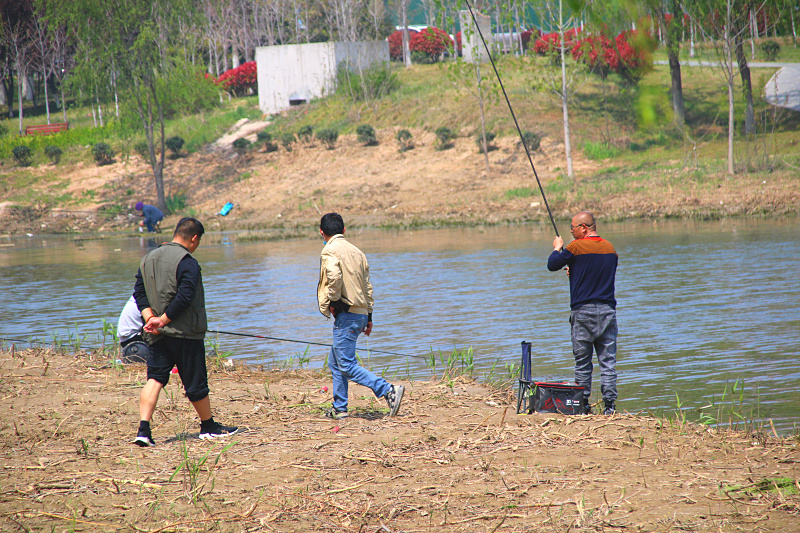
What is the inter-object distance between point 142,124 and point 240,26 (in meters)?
30.6

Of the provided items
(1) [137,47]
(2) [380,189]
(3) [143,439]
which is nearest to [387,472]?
(3) [143,439]

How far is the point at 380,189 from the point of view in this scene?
1266 inches

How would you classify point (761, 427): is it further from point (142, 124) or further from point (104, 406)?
point (142, 124)

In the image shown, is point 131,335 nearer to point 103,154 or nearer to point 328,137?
point 328,137

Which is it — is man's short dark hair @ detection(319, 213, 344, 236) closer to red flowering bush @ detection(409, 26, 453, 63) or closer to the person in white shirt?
the person in white shirt

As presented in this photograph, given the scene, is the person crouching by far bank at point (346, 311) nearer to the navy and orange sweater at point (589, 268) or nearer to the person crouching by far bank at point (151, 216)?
the navy and orange sweater at point (589, 268)

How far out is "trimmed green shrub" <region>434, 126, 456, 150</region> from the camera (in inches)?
1410

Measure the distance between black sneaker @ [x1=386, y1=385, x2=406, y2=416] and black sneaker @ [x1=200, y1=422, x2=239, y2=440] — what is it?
1274 mm

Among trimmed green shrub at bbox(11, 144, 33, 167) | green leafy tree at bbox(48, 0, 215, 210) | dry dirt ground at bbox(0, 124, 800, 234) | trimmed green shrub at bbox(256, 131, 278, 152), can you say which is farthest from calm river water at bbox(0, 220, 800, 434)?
trimmed green shrub at bbox(11, 144, 33, 167)

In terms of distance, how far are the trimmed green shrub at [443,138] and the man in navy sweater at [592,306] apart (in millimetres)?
29544

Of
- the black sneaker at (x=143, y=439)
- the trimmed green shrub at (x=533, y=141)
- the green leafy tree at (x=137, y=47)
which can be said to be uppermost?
the green leafy tree at (x=137, y=47)

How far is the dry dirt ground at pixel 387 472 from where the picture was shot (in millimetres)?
4121

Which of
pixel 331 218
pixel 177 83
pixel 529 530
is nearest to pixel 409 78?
pixel 177 83

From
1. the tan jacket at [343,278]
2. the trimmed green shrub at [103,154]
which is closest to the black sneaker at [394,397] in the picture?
the tan jacket at [343,278]
